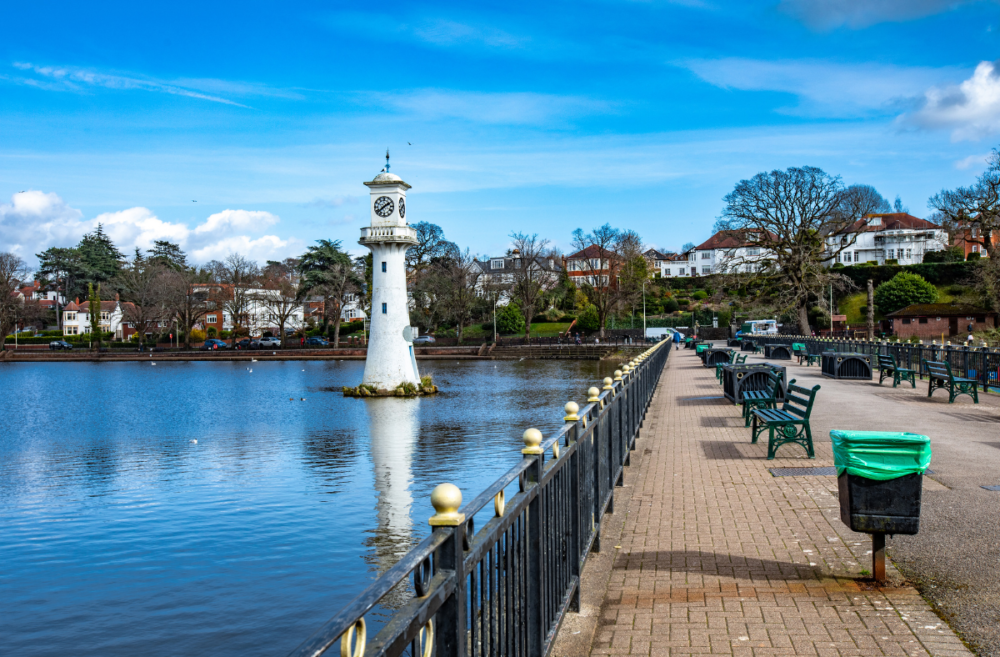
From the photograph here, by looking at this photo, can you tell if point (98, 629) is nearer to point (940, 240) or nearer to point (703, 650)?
point (703, 650)

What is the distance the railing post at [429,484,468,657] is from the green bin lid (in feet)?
11.4

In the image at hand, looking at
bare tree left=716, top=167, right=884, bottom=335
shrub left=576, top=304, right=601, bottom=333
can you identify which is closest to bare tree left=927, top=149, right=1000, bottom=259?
bare tree left=716, top=167, right=884, bottom=335

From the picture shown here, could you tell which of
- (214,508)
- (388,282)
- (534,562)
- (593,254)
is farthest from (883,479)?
(593,254)

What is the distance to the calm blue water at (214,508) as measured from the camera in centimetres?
918

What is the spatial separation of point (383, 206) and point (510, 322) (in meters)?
51.0

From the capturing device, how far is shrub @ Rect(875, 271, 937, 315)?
72.9m

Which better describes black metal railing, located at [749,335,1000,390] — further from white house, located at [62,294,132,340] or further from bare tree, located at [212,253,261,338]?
white house, located at [62,294,132,340]

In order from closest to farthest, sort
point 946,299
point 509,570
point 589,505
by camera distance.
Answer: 1. point 509,570
2. point 589,505
3. point 946,299

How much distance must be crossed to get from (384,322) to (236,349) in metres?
50.0

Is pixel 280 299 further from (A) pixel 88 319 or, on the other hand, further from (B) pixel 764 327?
(B) pixel 764 327

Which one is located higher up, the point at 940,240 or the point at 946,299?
the point at 940,240

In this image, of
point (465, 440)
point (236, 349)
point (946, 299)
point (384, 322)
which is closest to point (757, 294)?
point (946, 299)

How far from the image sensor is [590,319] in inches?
3543

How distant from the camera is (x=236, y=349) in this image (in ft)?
278
